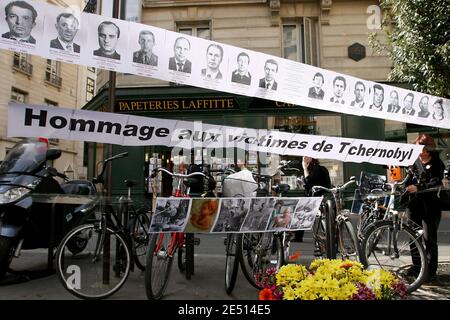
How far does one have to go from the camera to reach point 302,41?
12.9 metres

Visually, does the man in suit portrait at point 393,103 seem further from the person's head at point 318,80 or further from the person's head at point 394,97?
the person's head at point 318,80

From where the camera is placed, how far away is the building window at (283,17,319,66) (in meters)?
12.8

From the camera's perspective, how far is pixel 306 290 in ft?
7.10

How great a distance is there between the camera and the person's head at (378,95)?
4594 mm

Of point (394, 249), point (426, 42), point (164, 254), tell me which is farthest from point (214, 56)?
point (426, 42)

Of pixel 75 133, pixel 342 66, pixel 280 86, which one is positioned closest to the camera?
pixel 75 133

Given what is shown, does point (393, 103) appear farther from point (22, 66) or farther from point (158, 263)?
point (22, 66)

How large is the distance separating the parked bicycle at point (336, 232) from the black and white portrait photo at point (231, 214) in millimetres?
1180

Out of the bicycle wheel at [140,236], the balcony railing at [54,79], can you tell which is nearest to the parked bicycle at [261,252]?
the bicycle wheel at [140,236]

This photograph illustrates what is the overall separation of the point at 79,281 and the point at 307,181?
177 inches

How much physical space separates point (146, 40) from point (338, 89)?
7.43ft

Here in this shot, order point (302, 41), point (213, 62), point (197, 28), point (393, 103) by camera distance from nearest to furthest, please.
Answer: point (213, 62)
point (393, 103)
point (302, 41)
point (197, 28)
